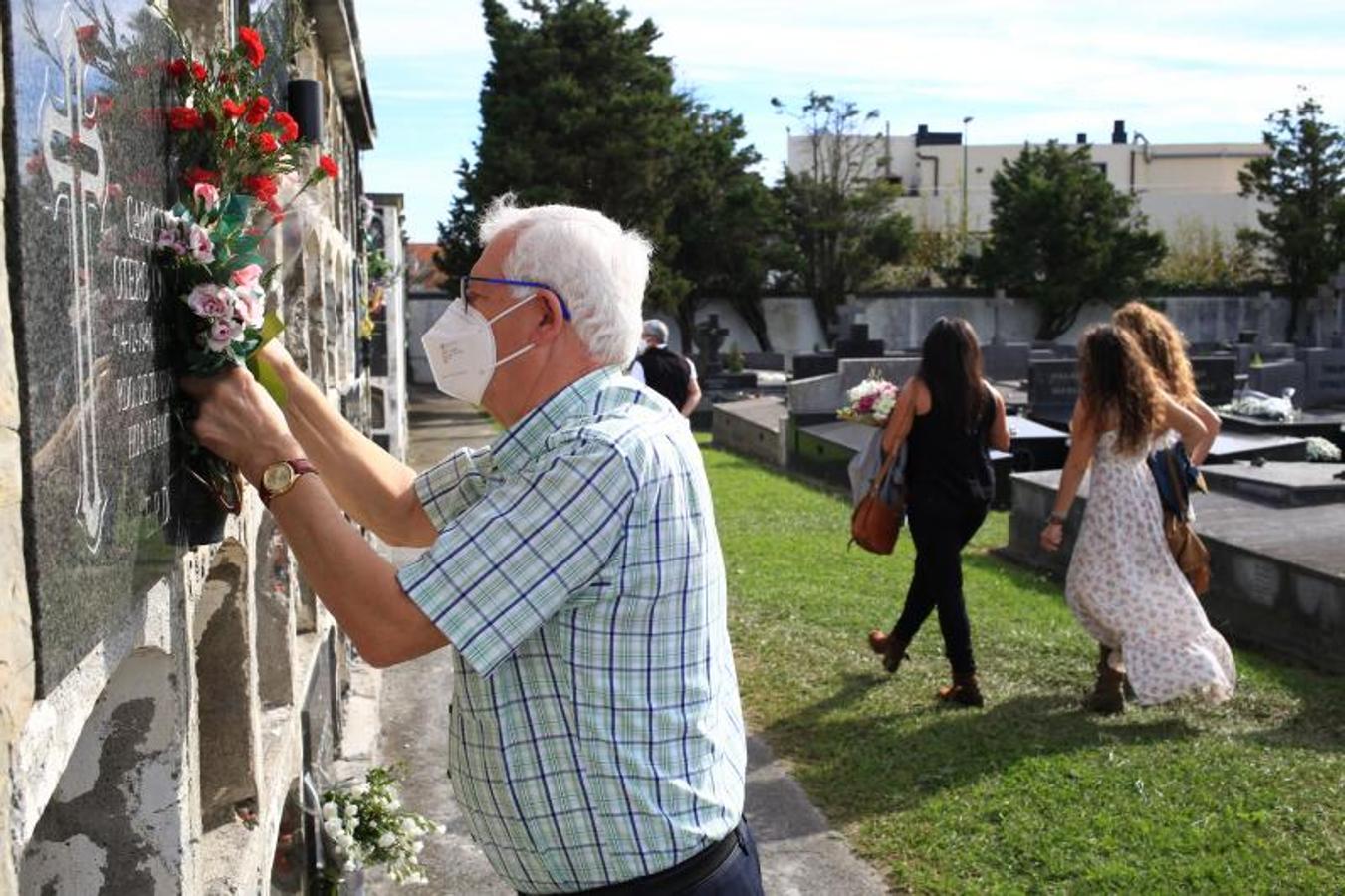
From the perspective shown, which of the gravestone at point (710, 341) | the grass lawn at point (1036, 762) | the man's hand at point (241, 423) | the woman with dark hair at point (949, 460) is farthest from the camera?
the gravestone at point (710, 341)

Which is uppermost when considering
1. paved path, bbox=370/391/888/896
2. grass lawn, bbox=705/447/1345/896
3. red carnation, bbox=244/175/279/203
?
red carnation, bbox=244/175/279/203

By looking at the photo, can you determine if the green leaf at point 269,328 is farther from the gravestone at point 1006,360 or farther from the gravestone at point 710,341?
the gravestone at point 1006,360

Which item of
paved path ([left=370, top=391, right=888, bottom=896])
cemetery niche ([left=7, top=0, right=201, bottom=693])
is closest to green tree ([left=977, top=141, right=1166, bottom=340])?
paved path ([left=370, top=391, right=888, bottom=896])

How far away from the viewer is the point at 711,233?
3891cm

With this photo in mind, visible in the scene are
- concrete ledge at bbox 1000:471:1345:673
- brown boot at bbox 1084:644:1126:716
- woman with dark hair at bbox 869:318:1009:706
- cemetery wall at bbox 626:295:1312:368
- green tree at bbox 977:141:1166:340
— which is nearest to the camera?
brown boot at bbox 1084:644:1126:716

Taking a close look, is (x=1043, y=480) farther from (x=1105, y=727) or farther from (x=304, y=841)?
(x=304, y=841)

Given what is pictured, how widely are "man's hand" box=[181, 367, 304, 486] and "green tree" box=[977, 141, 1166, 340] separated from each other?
4214cm

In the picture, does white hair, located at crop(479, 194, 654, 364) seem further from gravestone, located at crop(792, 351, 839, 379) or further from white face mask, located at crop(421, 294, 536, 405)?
gravestone, located at crop(792, 351, 839, 379)

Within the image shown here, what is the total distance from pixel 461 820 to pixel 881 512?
2.48 metres

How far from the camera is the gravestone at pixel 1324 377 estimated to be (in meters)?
22.8

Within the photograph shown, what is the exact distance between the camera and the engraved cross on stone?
1.73 meters

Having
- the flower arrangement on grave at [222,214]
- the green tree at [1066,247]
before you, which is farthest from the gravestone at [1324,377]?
the flower arrangement on grave at [222,214]

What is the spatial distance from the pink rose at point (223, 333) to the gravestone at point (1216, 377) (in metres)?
17.6

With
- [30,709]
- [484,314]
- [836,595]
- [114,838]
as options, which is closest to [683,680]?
[484,314]
